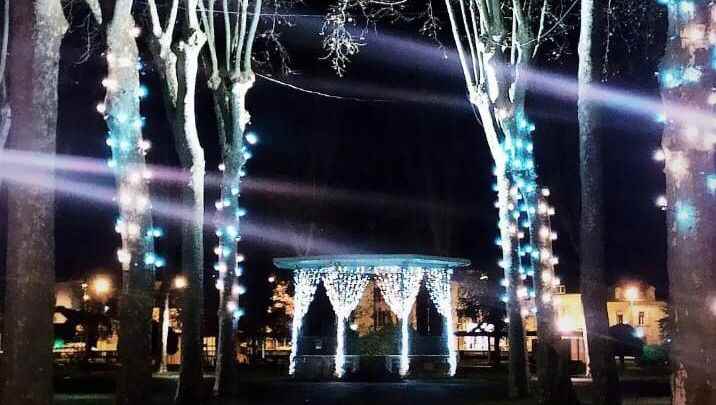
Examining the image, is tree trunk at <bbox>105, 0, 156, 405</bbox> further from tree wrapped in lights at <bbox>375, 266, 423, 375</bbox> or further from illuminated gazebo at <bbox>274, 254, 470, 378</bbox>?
tree wrapped in lights at <bbox>375, 266, 423, 375</bbox>

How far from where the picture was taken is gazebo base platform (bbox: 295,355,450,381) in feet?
92.4

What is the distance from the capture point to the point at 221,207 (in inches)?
856

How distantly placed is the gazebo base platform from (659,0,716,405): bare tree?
19436 millimetres

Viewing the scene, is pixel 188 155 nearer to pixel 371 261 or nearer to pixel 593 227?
pixel 593 227

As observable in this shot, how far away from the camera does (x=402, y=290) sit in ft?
94.2

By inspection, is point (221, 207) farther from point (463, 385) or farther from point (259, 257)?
point (259, 257)

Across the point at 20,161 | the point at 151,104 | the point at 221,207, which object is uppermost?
the point at 151,104

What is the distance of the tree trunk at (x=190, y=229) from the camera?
1844 cm

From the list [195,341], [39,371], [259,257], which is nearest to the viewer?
[39,371]

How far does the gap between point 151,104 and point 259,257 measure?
31.4ft

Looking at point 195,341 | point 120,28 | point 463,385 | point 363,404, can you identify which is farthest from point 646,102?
point 120,28

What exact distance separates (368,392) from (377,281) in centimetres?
711

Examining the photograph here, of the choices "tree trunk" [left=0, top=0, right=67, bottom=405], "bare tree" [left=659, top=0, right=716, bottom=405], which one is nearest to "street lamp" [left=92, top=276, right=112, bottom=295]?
"tree trunk" [left=0, top=0, right=67, bottom=405]

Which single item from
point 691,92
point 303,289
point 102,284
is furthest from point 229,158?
point 102,284
